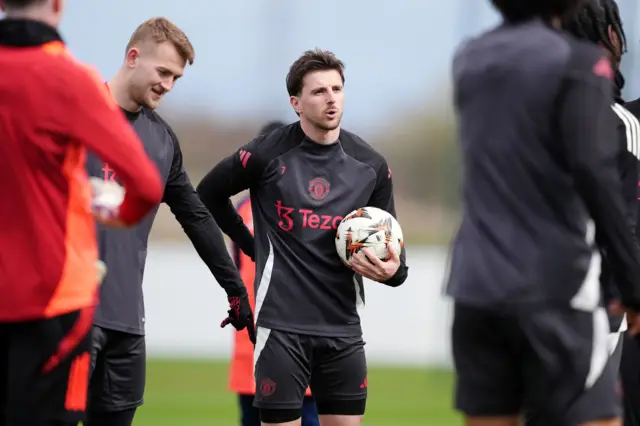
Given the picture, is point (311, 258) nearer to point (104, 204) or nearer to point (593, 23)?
point (593, 23)

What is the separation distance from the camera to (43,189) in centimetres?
344

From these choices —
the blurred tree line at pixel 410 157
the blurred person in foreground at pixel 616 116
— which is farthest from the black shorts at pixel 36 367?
the blurred tree line at pixel 410 157

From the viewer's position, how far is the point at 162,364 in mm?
13359

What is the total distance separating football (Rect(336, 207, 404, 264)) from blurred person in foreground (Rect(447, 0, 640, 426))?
1.87 metres

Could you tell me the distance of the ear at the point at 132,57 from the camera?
17.0ft

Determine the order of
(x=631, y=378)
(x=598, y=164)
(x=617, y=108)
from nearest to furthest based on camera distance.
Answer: (x=598, y=164) < (x=617, y=108) < (x=631, y=378)

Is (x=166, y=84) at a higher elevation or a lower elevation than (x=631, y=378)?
higher

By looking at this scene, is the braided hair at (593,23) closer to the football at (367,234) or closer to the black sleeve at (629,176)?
the black sleeve at (629,176)

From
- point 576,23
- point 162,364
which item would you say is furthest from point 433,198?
point 576,23

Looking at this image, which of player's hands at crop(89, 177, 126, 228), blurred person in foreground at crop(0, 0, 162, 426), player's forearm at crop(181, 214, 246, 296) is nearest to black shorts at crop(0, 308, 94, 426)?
blurred person in foreground at crop(0, 0, 162, 426)

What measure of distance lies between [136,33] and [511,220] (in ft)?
8.08

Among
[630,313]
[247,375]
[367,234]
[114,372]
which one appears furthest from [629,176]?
[247,375]

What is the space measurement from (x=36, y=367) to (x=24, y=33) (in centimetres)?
96

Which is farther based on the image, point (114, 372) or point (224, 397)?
point (224, 397)
